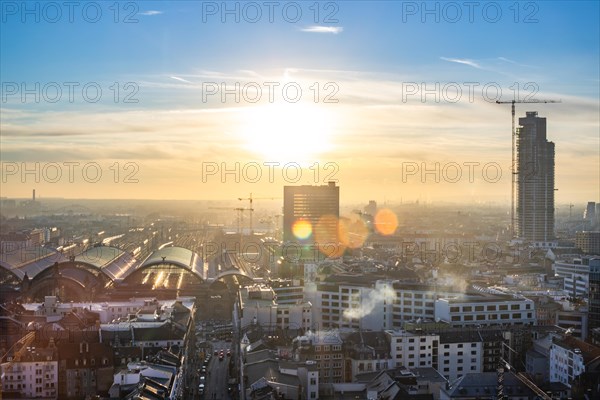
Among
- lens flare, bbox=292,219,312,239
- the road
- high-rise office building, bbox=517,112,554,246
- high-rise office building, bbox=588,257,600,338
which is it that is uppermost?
high-rise office building, bbox=517,112,554,246

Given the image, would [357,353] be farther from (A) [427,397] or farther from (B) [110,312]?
(B) [110,312]

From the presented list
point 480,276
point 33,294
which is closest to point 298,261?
point 480,276

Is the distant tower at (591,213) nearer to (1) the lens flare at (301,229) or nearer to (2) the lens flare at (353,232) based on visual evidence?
(2) the lens flare at (353,232)

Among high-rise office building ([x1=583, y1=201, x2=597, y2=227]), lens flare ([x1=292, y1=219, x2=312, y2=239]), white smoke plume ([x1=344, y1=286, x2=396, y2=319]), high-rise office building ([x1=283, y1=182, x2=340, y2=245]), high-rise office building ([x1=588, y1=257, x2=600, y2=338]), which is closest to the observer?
white smoke plume ([x1=344, y1=286, x2=396, y2=319])

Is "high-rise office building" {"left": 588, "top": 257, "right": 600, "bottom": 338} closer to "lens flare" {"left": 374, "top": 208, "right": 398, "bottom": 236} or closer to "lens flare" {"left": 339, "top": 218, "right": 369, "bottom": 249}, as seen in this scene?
"lens flare" {"left": 339, "top": 218, "right": 369, "bottom": 249}

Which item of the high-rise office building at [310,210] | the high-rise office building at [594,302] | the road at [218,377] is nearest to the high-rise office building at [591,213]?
the high-rise office building at [310,210]

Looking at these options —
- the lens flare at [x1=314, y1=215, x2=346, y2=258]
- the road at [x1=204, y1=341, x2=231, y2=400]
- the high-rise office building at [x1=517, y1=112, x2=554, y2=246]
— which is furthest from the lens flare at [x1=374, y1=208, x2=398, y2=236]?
the road at [x1=204, y1=341, x2=231, y2=400]

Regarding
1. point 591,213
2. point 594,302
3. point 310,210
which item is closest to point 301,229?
point 310,210
